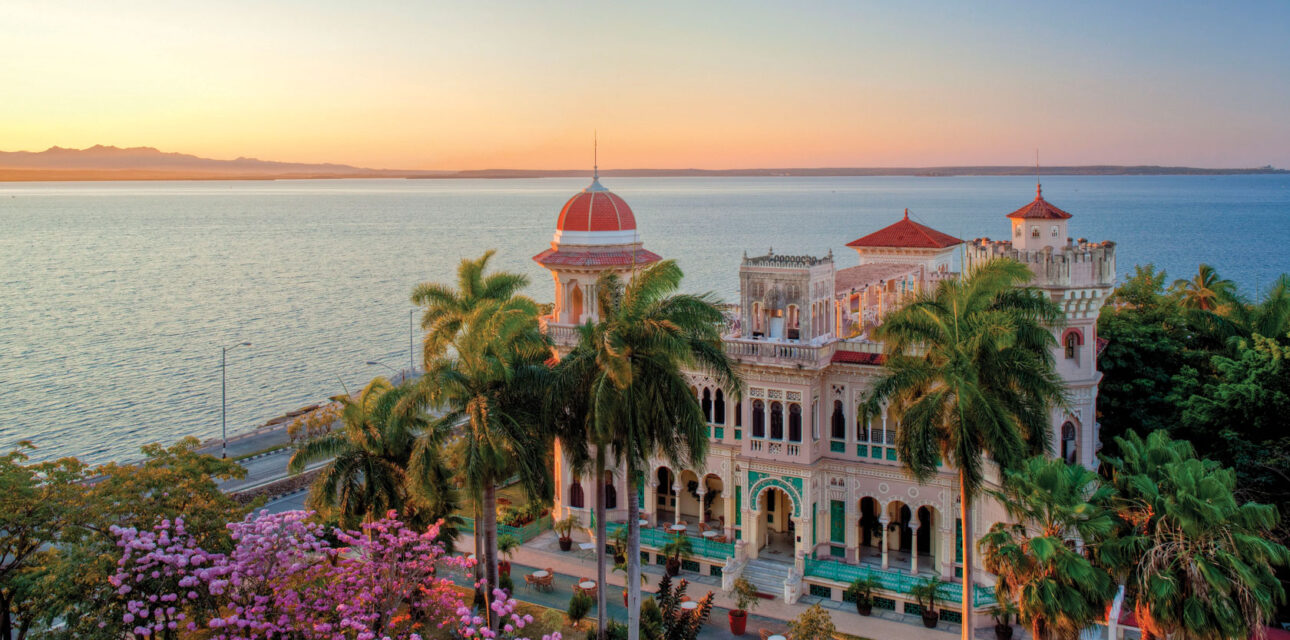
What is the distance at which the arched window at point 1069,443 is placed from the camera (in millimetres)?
35312

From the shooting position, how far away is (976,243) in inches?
1517

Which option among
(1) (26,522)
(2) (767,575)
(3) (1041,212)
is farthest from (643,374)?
(3) (1041,212)

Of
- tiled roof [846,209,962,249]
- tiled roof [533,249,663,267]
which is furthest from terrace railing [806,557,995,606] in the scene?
tiled roof [846,209,962,249]

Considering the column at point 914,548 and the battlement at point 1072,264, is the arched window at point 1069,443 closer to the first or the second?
the battlement at point 1072,264

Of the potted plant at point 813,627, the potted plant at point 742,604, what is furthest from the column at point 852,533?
the potted plant at point 813,627

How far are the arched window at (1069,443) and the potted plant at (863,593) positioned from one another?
7.74 m

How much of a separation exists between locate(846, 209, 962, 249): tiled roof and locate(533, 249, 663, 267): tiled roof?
10.6 meters

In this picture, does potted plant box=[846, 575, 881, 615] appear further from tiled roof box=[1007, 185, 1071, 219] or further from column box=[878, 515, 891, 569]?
tiled roof box=[1007, 185, 1071, 219]

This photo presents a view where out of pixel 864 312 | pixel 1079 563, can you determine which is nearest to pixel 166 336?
pixel 864 312

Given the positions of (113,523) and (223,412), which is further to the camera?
(223,412)

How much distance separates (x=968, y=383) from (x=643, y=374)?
8.26 m

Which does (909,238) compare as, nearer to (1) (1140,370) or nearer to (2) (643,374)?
(1) (1140,370)

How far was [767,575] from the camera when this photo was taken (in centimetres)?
3744

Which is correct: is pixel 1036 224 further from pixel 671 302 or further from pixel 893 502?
pixel 671 302
